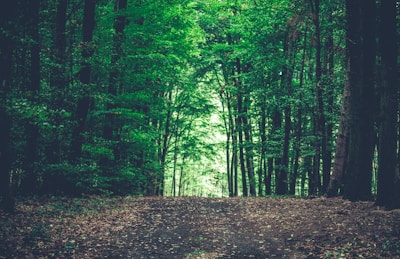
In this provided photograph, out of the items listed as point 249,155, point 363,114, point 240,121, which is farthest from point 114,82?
point 240,121

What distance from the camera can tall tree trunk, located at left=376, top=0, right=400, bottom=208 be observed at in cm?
1010

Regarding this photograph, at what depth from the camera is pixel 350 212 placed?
10.6 metres

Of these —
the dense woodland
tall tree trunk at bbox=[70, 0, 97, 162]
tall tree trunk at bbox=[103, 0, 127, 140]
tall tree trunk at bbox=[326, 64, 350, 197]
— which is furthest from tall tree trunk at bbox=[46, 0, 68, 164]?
tall tree trunk at bbox=[326, 64, 350, 197]

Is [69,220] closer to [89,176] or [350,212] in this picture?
[89,176]

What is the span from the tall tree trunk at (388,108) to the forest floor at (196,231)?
0.89 m

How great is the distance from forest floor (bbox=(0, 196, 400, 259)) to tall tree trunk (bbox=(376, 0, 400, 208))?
0.89 metres

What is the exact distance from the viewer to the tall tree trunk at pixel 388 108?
1010 centimetres

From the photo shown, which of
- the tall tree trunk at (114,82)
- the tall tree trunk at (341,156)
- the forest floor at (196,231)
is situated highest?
the tall tree trunk at (114,82)

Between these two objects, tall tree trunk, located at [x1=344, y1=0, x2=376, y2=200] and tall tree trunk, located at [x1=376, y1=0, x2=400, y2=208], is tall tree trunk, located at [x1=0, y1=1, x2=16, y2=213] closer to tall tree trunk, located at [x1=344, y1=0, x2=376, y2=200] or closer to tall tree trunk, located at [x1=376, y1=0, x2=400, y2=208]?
tall tree trunk, located at [x1=376, y1=0, x2=400, y2=208]

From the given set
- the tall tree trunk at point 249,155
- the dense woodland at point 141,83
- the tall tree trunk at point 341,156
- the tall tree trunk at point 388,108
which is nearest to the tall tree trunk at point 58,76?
the dense woodland at point 141,83

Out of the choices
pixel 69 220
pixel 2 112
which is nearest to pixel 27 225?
pixel 69 220

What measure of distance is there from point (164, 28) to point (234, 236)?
11.9m

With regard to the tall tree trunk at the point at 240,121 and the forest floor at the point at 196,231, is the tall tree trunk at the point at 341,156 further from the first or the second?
the tall tree trunk at the point at 240,121

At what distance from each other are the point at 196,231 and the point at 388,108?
7.09m
